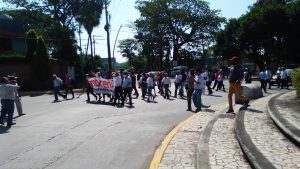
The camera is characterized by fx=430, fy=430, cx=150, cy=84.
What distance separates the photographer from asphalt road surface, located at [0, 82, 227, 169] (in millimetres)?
7852

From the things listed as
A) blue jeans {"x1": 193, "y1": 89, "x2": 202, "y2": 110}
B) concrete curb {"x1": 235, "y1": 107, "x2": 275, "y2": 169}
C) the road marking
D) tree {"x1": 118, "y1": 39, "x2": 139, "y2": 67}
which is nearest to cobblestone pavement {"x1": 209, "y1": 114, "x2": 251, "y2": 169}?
concrete curb {"x1": 235, "y1": 107, "x2": 275, "y2": 169}

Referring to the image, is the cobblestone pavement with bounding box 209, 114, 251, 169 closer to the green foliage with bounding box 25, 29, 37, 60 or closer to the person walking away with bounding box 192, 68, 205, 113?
the person walking away with bounding box 192, 68, 205, 113

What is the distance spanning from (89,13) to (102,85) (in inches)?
1417

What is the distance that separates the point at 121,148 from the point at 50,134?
2.65 m

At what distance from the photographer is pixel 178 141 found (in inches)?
375

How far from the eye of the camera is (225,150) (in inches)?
319

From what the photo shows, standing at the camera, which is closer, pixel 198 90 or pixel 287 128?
pixel 287 128

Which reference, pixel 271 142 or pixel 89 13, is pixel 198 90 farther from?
pixel 89 13

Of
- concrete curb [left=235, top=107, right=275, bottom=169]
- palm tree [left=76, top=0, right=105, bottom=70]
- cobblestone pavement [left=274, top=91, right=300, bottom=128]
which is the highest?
palm tree [left=76, top=0, right=105, bottom=70]

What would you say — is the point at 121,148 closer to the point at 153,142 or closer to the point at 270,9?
the point at 153,142

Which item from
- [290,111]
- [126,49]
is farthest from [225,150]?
Result: [126,49]

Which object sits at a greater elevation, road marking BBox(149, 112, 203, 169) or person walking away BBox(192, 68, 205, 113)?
person walking away BBox(192, 68, 205, 113)

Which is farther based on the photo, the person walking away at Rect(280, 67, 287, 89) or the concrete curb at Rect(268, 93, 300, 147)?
the person walking away at Rect(280, 67, 287, 89)

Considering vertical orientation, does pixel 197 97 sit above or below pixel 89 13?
below
